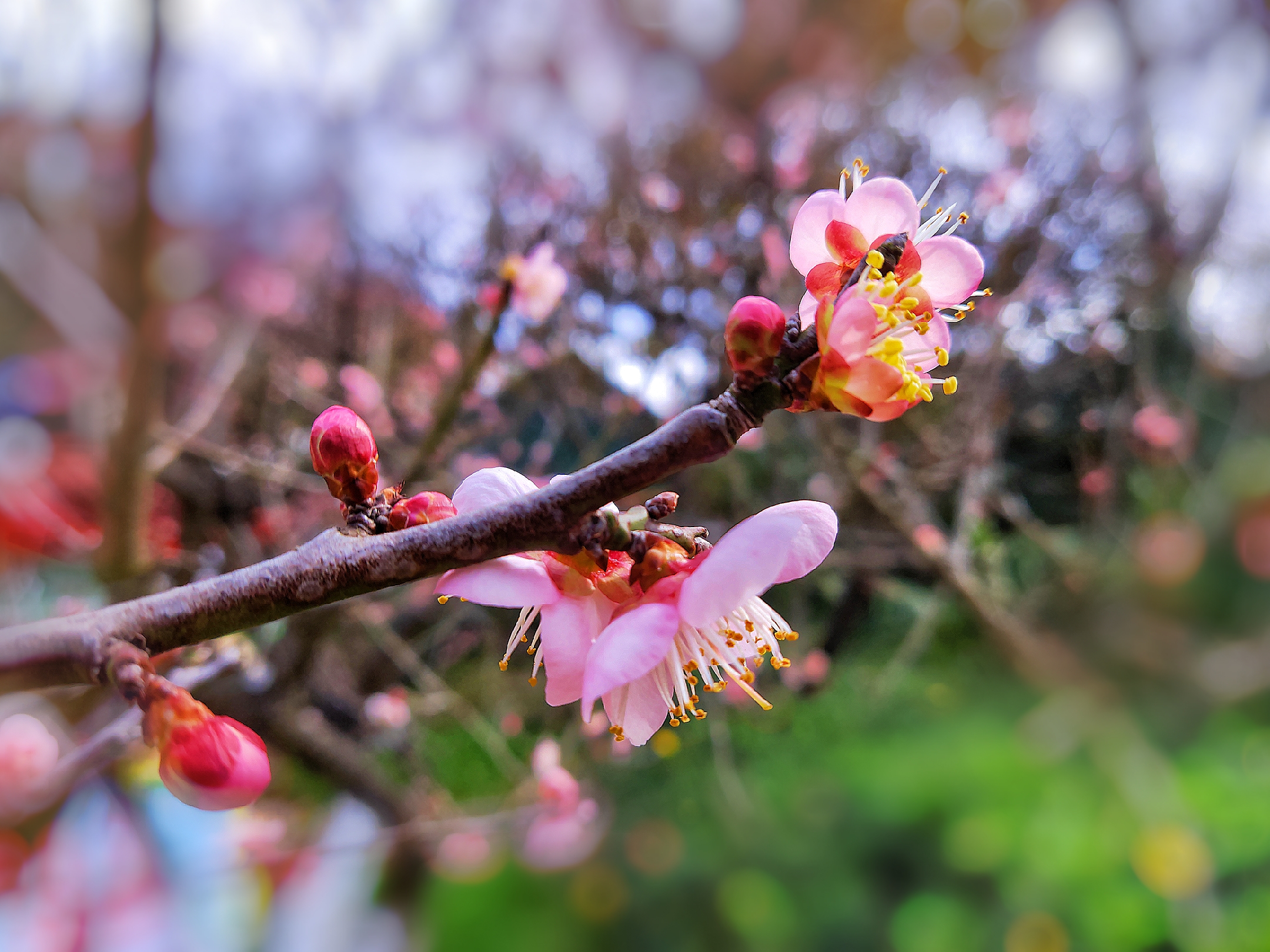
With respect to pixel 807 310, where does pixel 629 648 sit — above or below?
below

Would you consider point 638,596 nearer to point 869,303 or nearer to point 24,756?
point 869,303

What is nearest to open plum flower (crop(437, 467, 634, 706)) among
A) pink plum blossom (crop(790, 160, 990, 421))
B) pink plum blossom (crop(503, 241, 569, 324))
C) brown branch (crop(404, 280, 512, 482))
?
pink plum blossom (crop(790, 160, 990, 421))

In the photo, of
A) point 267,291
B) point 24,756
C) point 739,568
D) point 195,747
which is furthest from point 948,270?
point 267,291

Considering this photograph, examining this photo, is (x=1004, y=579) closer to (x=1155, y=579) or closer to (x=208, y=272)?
(x=1155, y=579)

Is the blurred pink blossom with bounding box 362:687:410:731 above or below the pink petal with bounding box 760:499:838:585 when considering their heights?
below

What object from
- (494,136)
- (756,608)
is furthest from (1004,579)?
(494,136)

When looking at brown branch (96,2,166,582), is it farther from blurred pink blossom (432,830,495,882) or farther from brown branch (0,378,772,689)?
brown branch (0,378,772,689)
